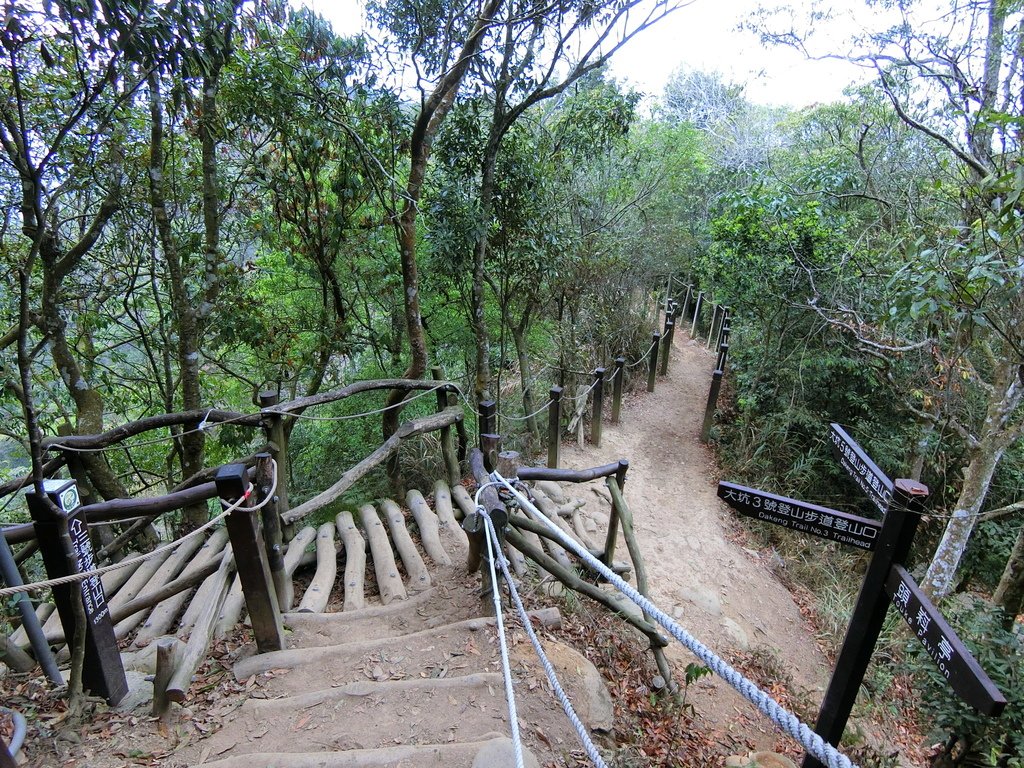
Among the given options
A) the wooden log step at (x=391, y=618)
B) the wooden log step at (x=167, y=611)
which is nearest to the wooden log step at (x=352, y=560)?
the wooden log step at (x=391, y=618)

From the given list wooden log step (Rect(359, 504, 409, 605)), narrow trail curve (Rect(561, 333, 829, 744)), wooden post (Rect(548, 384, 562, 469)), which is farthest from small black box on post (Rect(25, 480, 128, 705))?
wooden post (Rect(548, 384, 562, 469))

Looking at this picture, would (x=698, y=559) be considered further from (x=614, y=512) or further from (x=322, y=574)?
(x=322, y=574)

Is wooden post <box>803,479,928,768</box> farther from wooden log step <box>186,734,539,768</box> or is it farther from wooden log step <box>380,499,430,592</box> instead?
wooden log step <box>380,499,430,592</box>

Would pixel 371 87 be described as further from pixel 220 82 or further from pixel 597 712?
pixel 597 712

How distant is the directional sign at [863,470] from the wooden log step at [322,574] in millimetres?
3312

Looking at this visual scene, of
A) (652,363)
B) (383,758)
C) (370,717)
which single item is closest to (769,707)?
(383,758)

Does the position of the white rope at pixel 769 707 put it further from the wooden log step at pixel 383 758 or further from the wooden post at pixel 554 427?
the wooden post at pixel 554 427

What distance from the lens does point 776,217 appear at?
8.03m

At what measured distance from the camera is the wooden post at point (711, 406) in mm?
9164

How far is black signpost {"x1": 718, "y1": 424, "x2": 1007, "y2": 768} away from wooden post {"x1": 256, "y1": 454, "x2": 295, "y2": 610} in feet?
8.23

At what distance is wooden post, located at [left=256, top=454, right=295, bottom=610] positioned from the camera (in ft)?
10.6

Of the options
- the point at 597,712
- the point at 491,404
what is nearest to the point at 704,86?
the point at 491,404

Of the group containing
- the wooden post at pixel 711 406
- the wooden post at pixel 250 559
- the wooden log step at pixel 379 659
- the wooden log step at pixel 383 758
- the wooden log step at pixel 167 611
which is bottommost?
the wooden post at pixel 711 406

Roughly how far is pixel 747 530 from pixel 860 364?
2.96 metres
